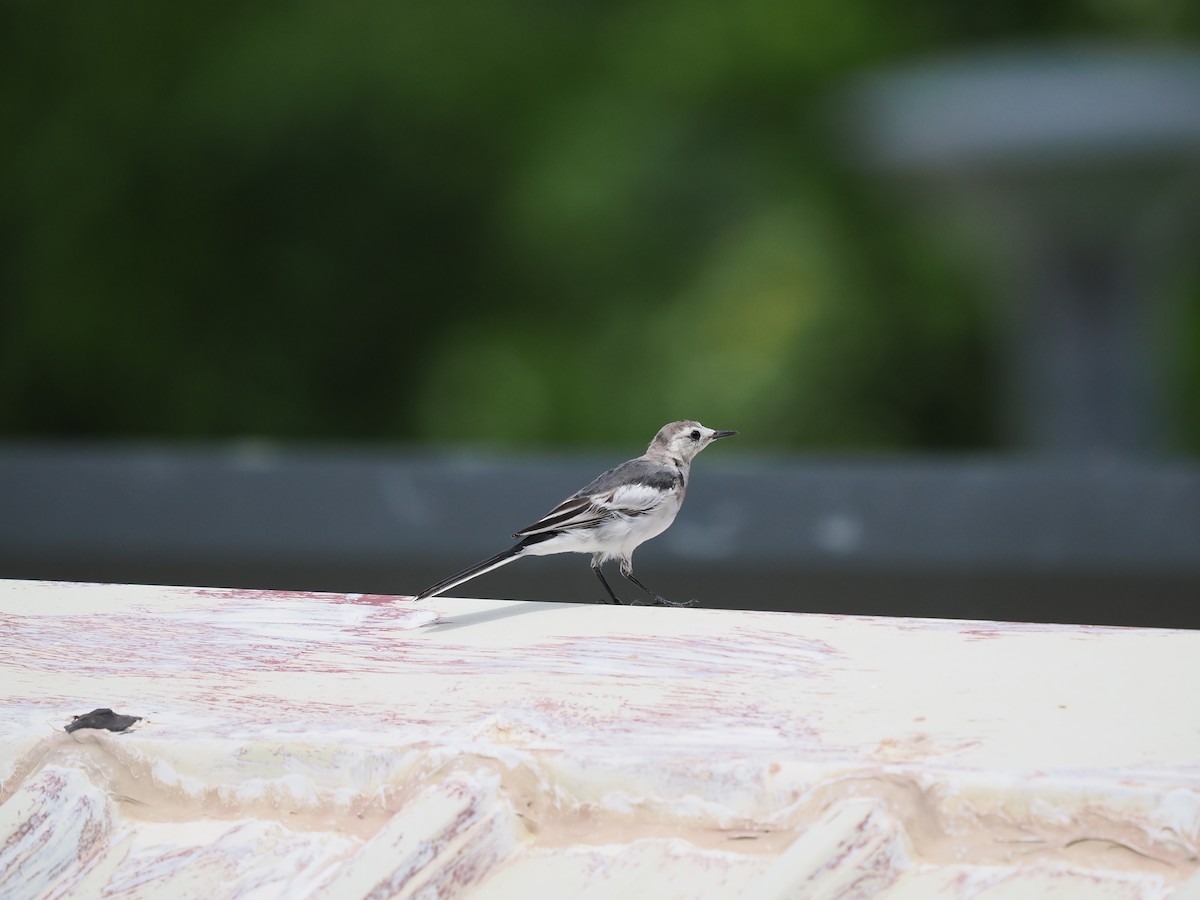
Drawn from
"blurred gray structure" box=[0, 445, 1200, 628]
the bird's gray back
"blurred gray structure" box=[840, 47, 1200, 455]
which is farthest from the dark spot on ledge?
"blurred gray structure" box=[840, 47, 1200, 455]

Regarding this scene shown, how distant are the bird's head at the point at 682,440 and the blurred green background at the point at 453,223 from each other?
9.85m

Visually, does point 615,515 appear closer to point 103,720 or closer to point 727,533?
point 103,720

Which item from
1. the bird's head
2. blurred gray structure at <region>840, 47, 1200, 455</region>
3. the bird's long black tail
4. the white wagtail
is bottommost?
the bird's long black tail

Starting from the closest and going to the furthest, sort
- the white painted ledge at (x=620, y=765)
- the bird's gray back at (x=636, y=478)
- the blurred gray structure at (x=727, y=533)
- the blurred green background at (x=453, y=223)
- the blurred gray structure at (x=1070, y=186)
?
the white painted ledge at (x=620, y=765), the bird's gray back at (x=636, y=478), the blurred gray structure at (x=727, y=533), the blurred gray structure at (x=1070, y=186), the blurred green background at (x=453, y=223)

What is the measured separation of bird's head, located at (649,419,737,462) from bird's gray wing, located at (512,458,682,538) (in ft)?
0.90

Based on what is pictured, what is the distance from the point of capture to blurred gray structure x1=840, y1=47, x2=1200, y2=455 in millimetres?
10320

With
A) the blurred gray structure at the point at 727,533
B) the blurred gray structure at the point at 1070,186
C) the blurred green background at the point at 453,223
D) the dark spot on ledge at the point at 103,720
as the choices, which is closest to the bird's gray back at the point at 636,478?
the blurred gray structure at the point at 727,533

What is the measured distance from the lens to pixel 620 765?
6.24ft

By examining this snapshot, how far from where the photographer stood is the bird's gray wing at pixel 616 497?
3754 millimetres

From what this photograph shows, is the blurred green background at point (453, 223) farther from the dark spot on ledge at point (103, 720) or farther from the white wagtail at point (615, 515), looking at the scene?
the dark spot on ledge at point (103, 720)

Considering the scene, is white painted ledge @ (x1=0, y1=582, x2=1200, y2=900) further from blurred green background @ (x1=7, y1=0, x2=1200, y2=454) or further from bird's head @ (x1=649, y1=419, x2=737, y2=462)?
blurred green background @ (x1=7, y1=0, x2=1200, y2=454)

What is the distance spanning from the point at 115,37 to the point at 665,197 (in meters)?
6.17

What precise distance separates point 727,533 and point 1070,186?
18.7 feet

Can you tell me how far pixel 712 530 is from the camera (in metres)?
6.12
